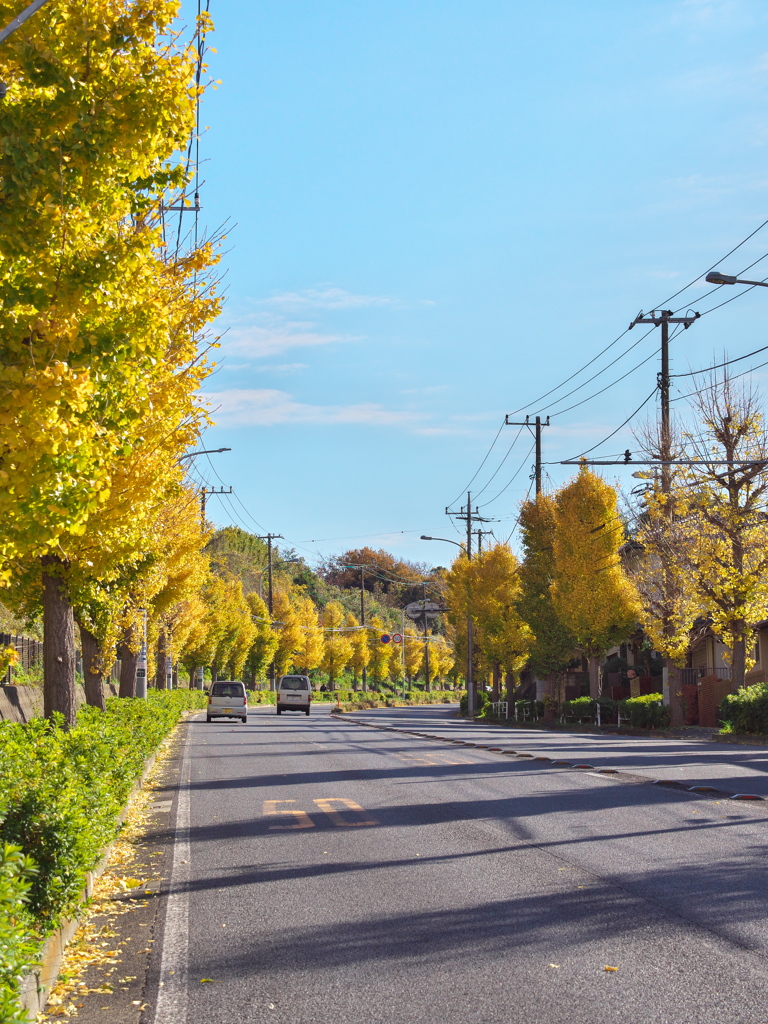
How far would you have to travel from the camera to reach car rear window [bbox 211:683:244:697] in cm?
4144

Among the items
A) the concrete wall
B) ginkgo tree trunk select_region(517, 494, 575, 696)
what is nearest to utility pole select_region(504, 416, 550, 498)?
ginkgo tree trunk select_region(517, 494, 575, 696)

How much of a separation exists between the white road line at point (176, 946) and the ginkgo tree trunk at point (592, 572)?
3027 cm

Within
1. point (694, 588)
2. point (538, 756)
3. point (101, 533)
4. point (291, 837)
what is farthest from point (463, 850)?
point (694, 588)

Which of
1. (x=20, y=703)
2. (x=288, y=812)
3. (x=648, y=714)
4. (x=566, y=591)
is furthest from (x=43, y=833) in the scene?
(x=566, y=591)

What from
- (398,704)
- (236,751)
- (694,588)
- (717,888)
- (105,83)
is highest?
(105,83)

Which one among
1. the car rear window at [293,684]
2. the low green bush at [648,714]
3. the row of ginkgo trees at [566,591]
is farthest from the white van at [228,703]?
the low green bush at [648,714]

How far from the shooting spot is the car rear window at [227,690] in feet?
136

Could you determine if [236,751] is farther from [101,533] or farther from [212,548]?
[212,548]

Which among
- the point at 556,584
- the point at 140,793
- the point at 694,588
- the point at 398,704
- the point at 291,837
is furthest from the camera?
the point at 398,704

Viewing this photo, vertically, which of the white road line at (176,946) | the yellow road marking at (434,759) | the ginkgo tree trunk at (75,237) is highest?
the ginkgo tree trunk at (75,237)

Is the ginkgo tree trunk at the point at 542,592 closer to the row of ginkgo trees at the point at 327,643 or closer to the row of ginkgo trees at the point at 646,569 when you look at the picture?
the row of ginkgo trees at the point at 646,569

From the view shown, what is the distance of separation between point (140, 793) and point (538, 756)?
883 cm

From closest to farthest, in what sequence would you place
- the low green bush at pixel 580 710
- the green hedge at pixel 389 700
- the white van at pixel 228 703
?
1. the low green bush at pixel 580 710
2. the white van at pixel 228 703
3. the green hedge at pixel 389 700

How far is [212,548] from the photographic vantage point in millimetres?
92688
